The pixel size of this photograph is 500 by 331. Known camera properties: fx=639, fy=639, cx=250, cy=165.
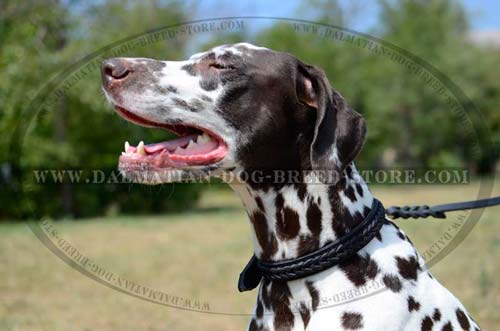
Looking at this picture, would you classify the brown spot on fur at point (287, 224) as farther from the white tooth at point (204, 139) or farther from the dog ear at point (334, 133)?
the white tooth at point (204, 139)

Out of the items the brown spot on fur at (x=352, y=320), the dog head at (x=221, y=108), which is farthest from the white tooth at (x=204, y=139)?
the brown spot on fur at (x=352, y=320)

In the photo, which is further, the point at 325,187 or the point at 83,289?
the point at 83,289

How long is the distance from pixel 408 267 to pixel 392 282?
0.13m

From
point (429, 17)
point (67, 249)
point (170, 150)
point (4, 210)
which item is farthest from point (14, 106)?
point (429, 17)

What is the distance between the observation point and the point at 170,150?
294cm

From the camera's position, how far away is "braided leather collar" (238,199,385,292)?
8.90 feet

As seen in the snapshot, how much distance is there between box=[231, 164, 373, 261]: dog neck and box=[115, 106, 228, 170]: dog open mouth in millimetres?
247

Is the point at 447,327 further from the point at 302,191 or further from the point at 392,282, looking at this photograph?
the point at 302,191

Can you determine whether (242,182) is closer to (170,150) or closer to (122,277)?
(170,150)

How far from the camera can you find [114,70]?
9.46 feet

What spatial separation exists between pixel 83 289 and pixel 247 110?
6.07 meters

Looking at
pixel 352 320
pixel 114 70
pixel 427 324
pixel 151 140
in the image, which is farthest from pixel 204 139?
pixel 151 140

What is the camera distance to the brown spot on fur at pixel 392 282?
8.78ft

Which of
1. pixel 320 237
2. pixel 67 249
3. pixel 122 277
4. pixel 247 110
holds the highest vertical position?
pixel 247 110
